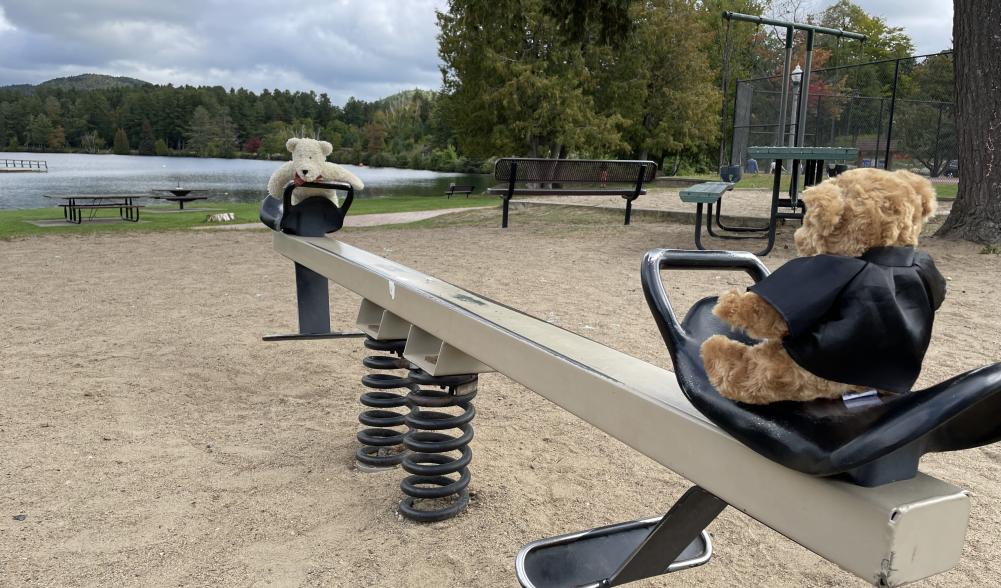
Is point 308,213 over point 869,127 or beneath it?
beneath

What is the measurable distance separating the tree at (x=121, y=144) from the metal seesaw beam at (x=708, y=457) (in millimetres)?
113757

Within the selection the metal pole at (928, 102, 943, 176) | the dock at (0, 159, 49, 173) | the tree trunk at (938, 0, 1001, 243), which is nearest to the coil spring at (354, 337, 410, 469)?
the tree trunk at (938, 0, 1001, 243)

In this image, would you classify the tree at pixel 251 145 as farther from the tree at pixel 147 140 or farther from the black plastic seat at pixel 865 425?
the black plastic seat at pixel 865 425

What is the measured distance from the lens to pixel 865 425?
42.5 inches

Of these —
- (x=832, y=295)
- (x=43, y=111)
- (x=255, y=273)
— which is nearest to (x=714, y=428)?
(x=832, y=295)

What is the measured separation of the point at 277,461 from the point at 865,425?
8.57 ft

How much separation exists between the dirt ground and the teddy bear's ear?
144cm

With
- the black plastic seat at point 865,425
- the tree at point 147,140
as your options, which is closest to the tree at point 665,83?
the black plastic seat at point 865,425

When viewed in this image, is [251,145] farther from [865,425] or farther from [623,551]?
[865,425]

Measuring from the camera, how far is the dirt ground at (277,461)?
236 centimetres

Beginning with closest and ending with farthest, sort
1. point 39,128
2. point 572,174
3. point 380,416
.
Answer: point 380,416, point 572,174, point 39,128

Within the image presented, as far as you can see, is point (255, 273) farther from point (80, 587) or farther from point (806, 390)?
point (806, 390)

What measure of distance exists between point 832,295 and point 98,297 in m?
6.74

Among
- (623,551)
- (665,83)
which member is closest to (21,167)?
(665,83)
